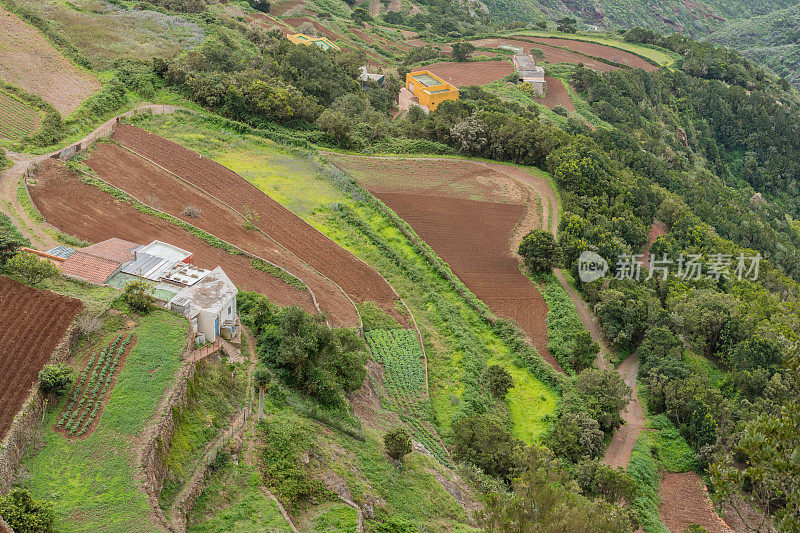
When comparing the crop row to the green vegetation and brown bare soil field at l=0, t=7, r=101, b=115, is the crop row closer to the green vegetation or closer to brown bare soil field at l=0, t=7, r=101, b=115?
the green vegetation

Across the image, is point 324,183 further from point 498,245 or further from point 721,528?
point 721,528

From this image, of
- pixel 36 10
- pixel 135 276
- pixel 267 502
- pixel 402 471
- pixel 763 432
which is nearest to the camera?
pixel 763 432

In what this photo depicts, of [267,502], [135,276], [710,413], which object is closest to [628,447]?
[710,413]

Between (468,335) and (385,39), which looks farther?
(385,39)

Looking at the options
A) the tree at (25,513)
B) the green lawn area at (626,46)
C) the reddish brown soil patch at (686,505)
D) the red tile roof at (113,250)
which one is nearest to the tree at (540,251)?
the reddish brown soil patch at (686,505)

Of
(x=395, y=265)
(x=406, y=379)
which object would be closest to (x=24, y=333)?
(x=406, y=379)

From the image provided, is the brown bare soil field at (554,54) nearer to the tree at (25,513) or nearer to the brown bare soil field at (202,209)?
the brown bare soil field at (202,209)

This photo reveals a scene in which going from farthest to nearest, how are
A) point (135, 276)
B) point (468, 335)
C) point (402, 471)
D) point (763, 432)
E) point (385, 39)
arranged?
point (385, 39) < point (468, 335) < point (135, 276) < point (402, 471) < point (763, 432)
